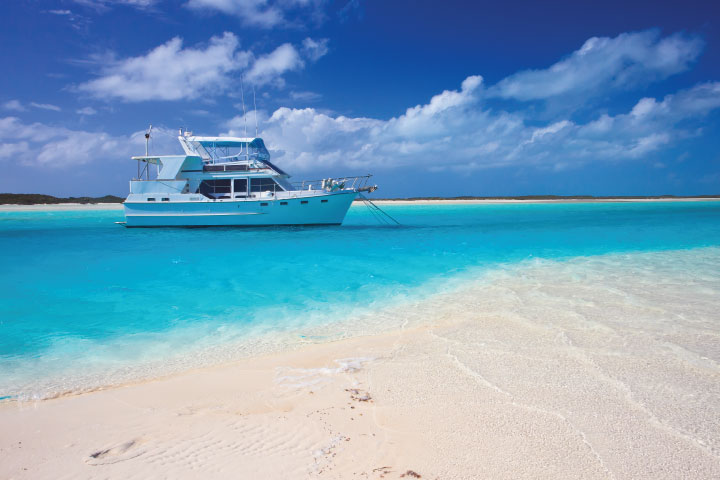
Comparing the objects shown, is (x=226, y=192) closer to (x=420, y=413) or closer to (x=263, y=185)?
(x=263, y=185)

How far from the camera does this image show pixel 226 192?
970 inches

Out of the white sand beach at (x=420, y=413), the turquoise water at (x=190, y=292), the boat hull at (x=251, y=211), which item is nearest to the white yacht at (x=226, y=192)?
the boat hull at (x=251, y=211)

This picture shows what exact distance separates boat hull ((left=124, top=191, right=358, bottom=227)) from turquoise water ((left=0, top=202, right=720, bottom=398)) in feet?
17.6

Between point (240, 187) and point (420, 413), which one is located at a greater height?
point (240, 187)

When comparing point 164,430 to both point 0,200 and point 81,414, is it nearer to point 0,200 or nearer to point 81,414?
point 81,414

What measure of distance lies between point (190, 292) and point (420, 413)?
7.03 metres

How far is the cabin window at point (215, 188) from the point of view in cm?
2450

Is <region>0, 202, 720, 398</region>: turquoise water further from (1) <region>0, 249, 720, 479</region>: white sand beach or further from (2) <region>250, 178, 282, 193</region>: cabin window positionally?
(2) <region>250, 178, 282, 193</region>: cabin window

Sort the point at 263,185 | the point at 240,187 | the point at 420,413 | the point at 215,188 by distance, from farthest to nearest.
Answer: the point at 215,188
the point at 240,187
the point at 263,185
the point at 420,413

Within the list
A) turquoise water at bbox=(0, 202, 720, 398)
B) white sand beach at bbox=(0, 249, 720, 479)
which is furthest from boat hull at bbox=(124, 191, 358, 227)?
white sand beach at bbox=(0, 249, 720, 479)

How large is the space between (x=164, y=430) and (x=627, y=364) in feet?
14.5

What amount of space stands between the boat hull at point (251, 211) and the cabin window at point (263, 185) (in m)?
1.04

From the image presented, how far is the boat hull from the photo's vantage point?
23.2 m

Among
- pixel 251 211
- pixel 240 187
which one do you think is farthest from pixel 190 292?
pixel 240 187
